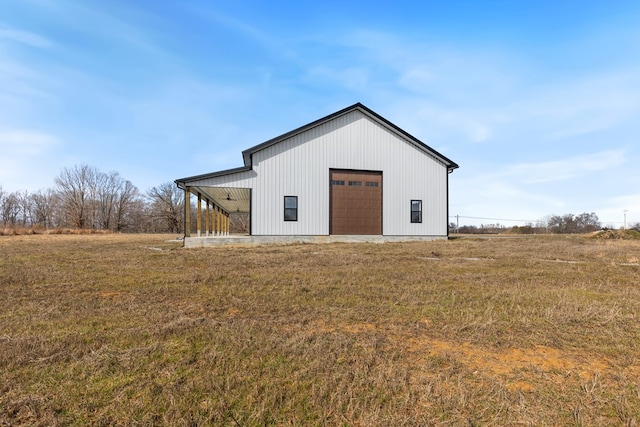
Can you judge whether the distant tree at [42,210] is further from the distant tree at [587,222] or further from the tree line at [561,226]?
the distant tree at [587,222]

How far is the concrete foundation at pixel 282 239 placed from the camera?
1557cm

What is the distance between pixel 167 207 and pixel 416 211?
50.9 meters

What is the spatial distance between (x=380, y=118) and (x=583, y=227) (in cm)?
4468

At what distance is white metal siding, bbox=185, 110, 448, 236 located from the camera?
17.1 meters

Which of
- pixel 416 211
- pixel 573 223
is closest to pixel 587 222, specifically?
pixel 573 223

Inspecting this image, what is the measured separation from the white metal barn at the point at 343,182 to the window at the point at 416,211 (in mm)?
60

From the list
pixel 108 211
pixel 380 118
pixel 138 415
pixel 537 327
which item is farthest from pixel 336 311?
pixel 108 211

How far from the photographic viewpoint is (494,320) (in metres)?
4.03

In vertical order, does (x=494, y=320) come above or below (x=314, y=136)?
below

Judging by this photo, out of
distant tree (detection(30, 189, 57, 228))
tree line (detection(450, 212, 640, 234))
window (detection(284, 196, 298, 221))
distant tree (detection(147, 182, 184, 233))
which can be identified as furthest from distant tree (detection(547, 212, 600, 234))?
distant tree (detection(30, 189, 57, 228))

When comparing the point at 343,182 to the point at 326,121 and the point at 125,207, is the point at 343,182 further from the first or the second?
the point at 125,207

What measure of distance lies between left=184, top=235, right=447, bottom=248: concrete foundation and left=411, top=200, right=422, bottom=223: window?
1.09 metres

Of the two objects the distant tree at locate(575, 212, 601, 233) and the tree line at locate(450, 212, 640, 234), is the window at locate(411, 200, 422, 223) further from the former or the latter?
the distant tree at locate(575, 212, 601, 233)

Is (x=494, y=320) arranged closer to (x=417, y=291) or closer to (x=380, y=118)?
(x=417, y=291)
